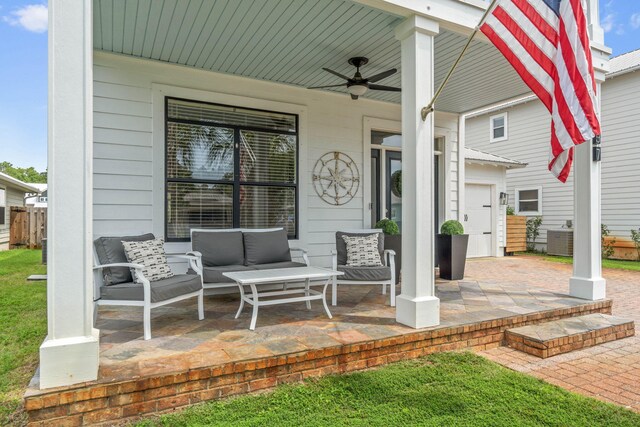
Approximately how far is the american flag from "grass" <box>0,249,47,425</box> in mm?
4013

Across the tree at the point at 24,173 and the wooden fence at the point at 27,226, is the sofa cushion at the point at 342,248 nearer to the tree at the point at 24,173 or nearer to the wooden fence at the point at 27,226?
the wooden fence at the point at 27,226

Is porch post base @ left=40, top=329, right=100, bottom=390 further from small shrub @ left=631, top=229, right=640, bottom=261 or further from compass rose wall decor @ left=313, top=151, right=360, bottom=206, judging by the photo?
small shrub @ left=631, top=229, right=640, bottom=261

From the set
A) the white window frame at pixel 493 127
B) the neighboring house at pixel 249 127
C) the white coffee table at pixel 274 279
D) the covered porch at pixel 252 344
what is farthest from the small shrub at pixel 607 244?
the white coffee table at pixel 274 279

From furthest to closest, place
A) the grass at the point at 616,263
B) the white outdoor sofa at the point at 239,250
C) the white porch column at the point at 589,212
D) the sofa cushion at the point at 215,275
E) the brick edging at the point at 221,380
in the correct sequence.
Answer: the grass at the point at 616,263
the white porch column at the point at 589,212
the white outdoor sofa at the point at 239,250
the sofa cushion at the point at 215,275
the brick edging at the point at 221,380

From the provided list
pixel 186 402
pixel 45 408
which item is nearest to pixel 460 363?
pixel 186 402

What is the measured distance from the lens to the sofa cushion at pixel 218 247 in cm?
437

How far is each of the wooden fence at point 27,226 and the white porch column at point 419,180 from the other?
13.3 m

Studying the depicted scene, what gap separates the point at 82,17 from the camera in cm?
222

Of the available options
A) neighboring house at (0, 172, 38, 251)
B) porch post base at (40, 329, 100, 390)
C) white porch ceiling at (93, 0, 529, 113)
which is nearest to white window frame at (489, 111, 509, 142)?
white porch ceiling at (93, 0, 529, 113)

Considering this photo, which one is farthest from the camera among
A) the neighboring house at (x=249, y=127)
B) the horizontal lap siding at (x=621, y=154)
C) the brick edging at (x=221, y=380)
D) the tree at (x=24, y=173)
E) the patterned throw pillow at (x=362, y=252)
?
the tree at (x=24, y=173)

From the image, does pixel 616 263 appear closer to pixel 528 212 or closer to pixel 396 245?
pixel 528 212

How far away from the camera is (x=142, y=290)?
3.12 metres

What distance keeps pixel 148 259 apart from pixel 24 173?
46243mm

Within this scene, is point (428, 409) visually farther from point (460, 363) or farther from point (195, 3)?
point (195, 3)
